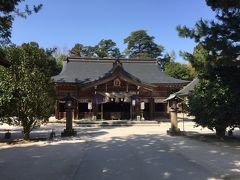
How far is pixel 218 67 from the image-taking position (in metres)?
14.9

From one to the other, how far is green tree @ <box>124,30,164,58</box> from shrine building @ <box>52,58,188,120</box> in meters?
40.7

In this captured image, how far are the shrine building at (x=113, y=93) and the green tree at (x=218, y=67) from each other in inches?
659

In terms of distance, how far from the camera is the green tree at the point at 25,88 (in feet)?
59.4

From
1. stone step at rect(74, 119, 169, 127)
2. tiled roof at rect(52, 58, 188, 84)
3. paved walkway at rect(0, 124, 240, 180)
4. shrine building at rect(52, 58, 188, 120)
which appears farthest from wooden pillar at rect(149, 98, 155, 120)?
paved walkway at rect(0, 124, 240, 180)

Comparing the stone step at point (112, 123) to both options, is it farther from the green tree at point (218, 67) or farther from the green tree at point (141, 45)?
the green tree at point (141, 45)

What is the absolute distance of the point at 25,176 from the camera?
9523 millimetres

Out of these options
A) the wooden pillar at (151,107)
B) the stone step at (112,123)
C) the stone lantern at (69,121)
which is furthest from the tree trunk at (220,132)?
the wooden pillar at (151,107)

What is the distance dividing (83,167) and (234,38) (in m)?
7.61

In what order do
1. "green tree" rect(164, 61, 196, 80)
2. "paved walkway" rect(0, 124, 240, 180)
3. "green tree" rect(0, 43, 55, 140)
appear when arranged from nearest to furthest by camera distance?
"paved walkway" rect(0, 124, 240, 180)
"green tree" rect(0, 43, 55, 140)
"green tree" rect(164, 61, 196, 80)

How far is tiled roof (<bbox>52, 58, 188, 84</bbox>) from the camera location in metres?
38.9

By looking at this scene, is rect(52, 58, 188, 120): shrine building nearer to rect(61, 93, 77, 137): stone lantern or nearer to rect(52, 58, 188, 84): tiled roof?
rect(52, 58, 188, 84): tiled roof

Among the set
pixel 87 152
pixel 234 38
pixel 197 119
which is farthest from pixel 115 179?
pixel 197 119

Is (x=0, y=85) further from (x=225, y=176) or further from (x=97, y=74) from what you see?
(x=97, y=74)

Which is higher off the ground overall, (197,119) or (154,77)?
(154,77)
